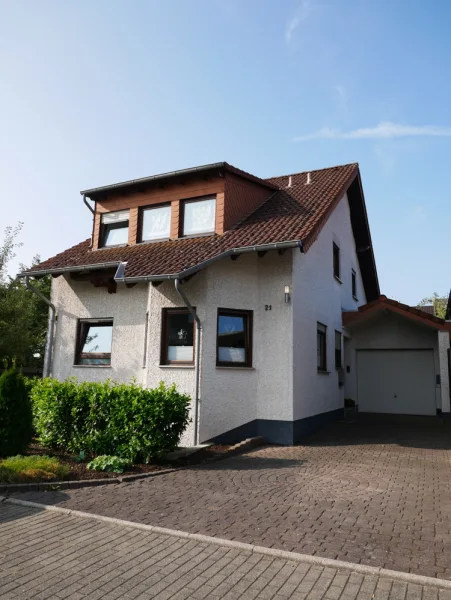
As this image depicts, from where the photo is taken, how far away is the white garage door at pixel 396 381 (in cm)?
1692

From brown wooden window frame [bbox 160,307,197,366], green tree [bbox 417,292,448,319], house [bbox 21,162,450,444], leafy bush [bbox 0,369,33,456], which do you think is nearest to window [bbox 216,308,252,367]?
house [bbox 21,162,450,444]

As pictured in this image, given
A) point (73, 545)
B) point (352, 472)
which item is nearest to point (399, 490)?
point (352, 472)

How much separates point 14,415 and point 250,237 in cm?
620

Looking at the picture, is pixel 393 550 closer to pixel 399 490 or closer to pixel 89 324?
pixel 399 490

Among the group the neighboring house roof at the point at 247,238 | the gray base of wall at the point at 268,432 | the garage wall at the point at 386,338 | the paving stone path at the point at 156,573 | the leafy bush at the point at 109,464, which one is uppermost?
the neighboring house roof at the point at 247,238

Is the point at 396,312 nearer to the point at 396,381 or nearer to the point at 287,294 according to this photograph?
the point at 396,381

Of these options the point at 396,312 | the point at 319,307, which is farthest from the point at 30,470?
the point at 396,312

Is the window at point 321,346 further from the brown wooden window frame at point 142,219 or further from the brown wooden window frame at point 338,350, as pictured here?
the brown wooden window frame at point 142,219

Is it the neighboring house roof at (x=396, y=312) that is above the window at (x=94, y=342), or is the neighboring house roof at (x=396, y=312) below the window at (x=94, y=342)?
above

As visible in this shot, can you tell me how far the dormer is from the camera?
12484 mm

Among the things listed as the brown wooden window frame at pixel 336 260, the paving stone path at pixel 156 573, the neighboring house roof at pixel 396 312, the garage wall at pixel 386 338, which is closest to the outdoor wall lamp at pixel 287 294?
the neighboring house roof at pixel 396 312

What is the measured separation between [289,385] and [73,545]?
6.86 metres

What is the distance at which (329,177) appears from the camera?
15.6 m

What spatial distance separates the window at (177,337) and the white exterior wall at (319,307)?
246cm
